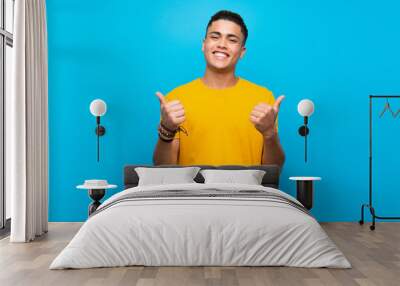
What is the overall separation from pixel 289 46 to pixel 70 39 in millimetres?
2772

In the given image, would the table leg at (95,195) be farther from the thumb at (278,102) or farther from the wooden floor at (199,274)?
the thumb at (278,102)

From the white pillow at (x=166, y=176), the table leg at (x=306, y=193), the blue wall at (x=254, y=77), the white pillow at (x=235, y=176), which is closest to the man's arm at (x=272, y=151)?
the blue wall at (x=254, y=77)

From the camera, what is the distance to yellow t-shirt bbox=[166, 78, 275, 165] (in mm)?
6453

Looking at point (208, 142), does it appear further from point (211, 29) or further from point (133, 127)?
point (211, 29)

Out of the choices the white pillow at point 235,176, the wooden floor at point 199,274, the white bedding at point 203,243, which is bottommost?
the wooden floor at point 199,274

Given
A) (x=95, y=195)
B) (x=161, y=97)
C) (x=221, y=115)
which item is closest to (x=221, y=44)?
(x=221, y=115)

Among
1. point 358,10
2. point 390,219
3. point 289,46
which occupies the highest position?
point 358,10

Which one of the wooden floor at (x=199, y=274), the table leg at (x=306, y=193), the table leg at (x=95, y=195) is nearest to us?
the wooden floor at (x=199, y=274)

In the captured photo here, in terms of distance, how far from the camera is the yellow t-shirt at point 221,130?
645cm

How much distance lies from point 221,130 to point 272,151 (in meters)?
0.69

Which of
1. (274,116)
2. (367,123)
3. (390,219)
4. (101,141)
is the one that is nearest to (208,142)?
(274,116)

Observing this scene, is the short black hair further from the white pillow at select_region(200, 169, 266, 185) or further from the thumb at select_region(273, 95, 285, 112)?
the white pillow at select_region(200, 169, 266, 185)

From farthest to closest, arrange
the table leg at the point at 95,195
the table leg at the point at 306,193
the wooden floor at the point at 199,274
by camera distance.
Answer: the table leg at the point at 306,193 → the table leg at the point at 95,195 → the wooden floor at the point at 199,274

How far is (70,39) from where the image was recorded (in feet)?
21.9
